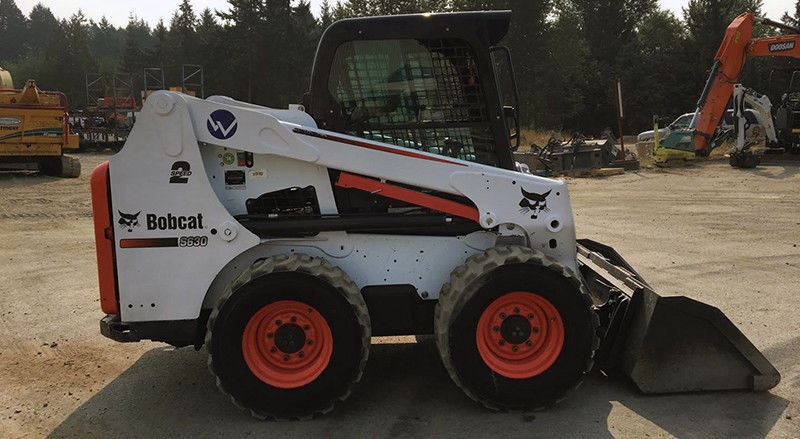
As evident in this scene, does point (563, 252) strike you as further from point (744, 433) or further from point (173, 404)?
point (173, 404)

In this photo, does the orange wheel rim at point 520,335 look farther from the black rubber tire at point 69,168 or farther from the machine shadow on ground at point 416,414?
the black rubber tire at point 69,168

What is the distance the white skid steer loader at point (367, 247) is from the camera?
3893mm

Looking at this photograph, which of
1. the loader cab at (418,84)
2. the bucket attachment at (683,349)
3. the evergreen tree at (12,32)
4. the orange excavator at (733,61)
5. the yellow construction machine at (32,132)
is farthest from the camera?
the evergreen tree at (12,32)

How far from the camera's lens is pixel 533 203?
412cm

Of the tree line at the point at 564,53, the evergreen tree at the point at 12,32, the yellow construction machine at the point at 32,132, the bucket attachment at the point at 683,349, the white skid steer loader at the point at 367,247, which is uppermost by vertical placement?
the evergreen tree at the point at 12,32

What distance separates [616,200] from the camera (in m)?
13.4

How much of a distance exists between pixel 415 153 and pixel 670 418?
7.16 ft

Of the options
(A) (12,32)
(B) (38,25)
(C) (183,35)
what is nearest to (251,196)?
(C) (183,35)

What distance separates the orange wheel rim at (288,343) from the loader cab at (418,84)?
4.14 feet

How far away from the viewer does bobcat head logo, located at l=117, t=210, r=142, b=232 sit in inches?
156

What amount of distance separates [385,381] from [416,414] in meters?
0.57

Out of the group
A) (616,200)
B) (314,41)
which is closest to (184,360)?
(616,200)

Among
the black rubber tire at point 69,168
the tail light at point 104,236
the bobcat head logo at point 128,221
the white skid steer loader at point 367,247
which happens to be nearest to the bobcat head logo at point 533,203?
the white skid steer loader at point 367,247

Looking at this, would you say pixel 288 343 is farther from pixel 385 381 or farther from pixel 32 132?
pixel 32 132
